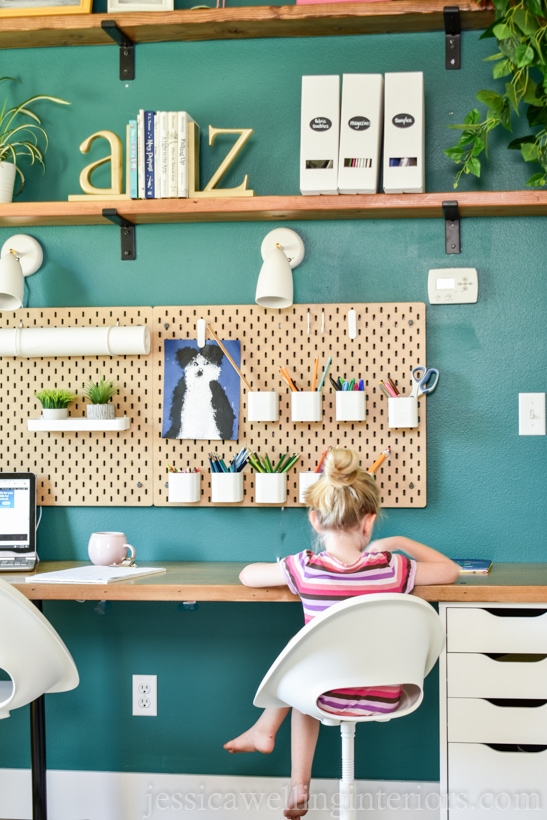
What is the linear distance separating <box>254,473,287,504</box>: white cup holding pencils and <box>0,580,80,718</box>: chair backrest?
0.75 m

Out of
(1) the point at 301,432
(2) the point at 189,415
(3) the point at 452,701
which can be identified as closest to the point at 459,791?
(3) the point at 452,701

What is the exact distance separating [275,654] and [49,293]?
1256 millimetres

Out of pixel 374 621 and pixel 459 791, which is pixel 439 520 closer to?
pixel 459 791

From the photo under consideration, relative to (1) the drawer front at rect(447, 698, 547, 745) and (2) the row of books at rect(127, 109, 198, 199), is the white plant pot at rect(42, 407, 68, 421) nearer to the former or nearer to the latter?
(2) the row of books at rect(127, 109, 198, 199)

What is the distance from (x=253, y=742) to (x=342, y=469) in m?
0.88

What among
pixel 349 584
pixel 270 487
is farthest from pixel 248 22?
pixel 349 584

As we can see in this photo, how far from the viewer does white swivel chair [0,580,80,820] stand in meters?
1.76

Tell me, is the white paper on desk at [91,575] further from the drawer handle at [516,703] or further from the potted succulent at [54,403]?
the drawer handle at [516,703]

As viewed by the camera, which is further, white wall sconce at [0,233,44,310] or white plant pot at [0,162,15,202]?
white plant pot at [0,162,15,202]

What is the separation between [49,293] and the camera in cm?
266

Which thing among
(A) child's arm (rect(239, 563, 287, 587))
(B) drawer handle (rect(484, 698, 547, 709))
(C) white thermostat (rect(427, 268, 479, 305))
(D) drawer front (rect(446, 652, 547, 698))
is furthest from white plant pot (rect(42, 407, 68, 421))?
(B) drawer handle (rect(484, 698, 547, 709))

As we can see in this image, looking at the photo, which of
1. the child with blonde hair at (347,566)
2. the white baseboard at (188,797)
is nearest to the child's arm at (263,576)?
the child with blonde hair at (347,566)

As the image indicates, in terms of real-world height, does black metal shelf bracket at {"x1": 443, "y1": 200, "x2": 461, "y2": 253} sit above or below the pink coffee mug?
above

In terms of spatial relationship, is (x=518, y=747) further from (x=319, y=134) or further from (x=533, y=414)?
(x=319, y=134)
